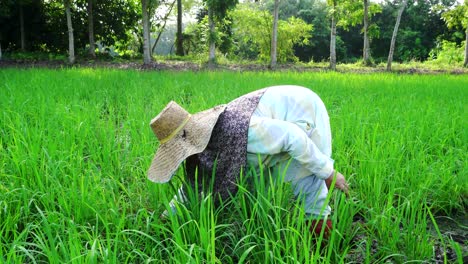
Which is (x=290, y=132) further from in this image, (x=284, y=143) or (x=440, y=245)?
(x=440, y=245)

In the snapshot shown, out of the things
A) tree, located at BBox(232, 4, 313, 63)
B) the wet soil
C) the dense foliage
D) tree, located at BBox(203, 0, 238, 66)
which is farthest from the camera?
tree, located at BBox(232, 4, 313, 63)

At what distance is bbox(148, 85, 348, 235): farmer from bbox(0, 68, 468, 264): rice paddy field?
0.23 ft

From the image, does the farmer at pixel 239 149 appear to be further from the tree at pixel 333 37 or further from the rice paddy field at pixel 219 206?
the tree at pixel 333 37

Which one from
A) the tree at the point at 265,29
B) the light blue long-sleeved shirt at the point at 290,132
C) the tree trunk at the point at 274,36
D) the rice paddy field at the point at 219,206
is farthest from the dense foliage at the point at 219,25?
the light blue long-sleeved shirt at the point at 290,132

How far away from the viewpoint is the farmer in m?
1.33

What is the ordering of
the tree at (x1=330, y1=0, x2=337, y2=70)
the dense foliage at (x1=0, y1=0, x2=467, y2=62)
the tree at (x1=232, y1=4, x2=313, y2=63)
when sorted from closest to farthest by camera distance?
the tree at (x1=330, y1=0, x2=337, y2=70) < the dense foliage at (x1=0, y1=0, x2=467, y2=62) < the tree at (x1=232, y1=4, x2=313, y2=63)

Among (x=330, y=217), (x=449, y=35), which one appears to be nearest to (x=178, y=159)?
(x=330, y=217)

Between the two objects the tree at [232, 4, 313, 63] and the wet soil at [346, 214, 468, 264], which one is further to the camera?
the tree at [232, 4, 313, 63]

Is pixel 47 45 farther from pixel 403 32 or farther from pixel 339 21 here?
pixel 403 32

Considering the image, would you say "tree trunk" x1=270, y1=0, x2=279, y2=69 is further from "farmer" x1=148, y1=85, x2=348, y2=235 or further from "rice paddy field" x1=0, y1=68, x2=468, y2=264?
"farmer" x1=148, y1=85, x2=348, y2=235

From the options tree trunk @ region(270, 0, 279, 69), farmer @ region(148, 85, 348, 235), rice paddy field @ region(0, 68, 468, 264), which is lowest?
rice paddy field @ region(0, 68, 468, 264)

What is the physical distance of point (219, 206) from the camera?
56.8 inches

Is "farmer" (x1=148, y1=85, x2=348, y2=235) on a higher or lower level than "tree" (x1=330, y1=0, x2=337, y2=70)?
lower

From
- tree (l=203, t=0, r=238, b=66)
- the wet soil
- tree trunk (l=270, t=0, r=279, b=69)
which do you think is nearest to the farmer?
the wet soil
